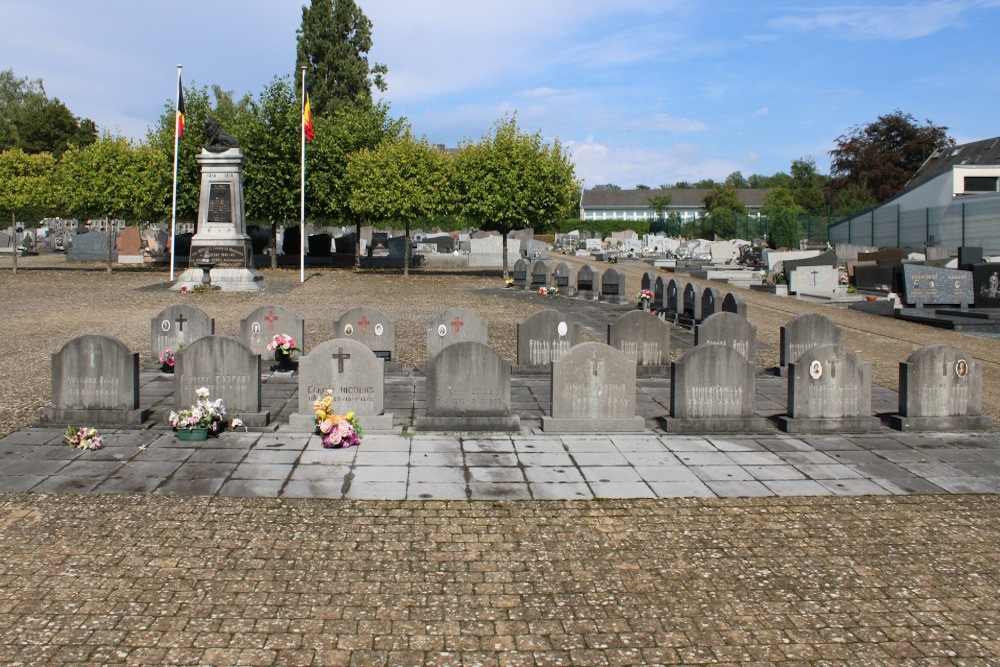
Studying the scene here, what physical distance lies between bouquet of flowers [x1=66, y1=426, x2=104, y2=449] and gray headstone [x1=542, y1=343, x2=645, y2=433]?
5.00m

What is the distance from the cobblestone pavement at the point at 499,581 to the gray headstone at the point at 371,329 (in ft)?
21.7

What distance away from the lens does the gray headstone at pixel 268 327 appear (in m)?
14.2

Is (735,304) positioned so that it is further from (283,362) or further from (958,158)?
(958,158)

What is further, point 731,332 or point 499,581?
point 731,332

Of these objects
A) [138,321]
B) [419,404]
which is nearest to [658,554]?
[419,404]

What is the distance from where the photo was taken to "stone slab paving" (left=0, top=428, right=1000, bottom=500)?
827 cm

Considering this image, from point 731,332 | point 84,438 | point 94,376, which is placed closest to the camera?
point 84,438

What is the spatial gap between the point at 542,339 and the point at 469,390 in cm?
375

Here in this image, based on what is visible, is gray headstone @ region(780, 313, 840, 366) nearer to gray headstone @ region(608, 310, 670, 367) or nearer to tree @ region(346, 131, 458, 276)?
gray headstone @ region(608, 310, 670, 367)

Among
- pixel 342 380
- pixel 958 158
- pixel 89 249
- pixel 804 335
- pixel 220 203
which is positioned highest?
pixel 958 158

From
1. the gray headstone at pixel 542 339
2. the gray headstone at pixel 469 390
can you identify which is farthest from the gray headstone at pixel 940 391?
the gray headstone at pixel 542 339

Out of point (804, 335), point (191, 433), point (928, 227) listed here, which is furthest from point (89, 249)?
point (928, 227)

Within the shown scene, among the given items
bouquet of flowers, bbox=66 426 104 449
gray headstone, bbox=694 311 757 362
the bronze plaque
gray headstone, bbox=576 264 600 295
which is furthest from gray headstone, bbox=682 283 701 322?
the bronze plaque

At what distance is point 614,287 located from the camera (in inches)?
1075
